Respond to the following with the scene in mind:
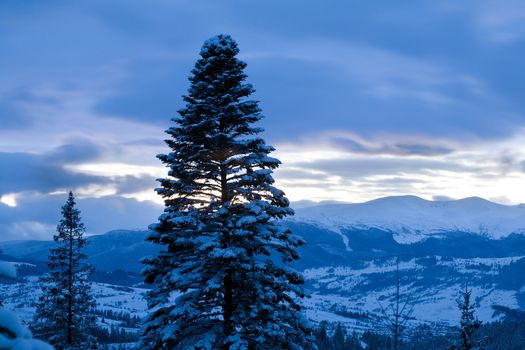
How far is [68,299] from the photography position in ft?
130

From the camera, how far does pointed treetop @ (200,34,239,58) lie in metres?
22.9

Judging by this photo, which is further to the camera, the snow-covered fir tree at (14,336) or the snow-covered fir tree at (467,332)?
the snow-covered fir tree at (467,332)

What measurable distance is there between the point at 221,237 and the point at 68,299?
2274cm

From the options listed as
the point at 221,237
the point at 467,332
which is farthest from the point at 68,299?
the point at 467,332

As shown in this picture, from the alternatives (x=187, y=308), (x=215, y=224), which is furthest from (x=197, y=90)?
(x=187, y=308)

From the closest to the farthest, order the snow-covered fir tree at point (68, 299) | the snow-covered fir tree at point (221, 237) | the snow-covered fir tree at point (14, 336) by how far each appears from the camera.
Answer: the snow-covered fir tree at point (14, 336), the snow-covered fir tree at point (221, 237), the snow-covered fir tree at point (68, 299)

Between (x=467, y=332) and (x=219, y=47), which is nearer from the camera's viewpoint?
(x=219, y=47)

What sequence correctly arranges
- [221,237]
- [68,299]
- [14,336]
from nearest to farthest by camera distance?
[14,336] < [221,237] < [68,299]

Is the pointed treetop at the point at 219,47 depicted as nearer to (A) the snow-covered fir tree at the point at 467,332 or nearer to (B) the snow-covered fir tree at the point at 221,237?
(B) the snow-covered fir tree at the point at 221,237

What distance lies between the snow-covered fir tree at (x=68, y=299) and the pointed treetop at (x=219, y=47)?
21.9 metres

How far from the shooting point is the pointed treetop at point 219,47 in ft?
75.1

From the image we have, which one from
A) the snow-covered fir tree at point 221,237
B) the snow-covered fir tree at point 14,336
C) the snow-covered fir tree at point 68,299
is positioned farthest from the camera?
the snow-covered fir tree at point 68,299

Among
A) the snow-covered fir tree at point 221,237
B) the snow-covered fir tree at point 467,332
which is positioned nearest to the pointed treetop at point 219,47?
the snow-covered fir tree at point 221,237

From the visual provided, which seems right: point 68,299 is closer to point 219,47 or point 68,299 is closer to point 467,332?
point 219,47
